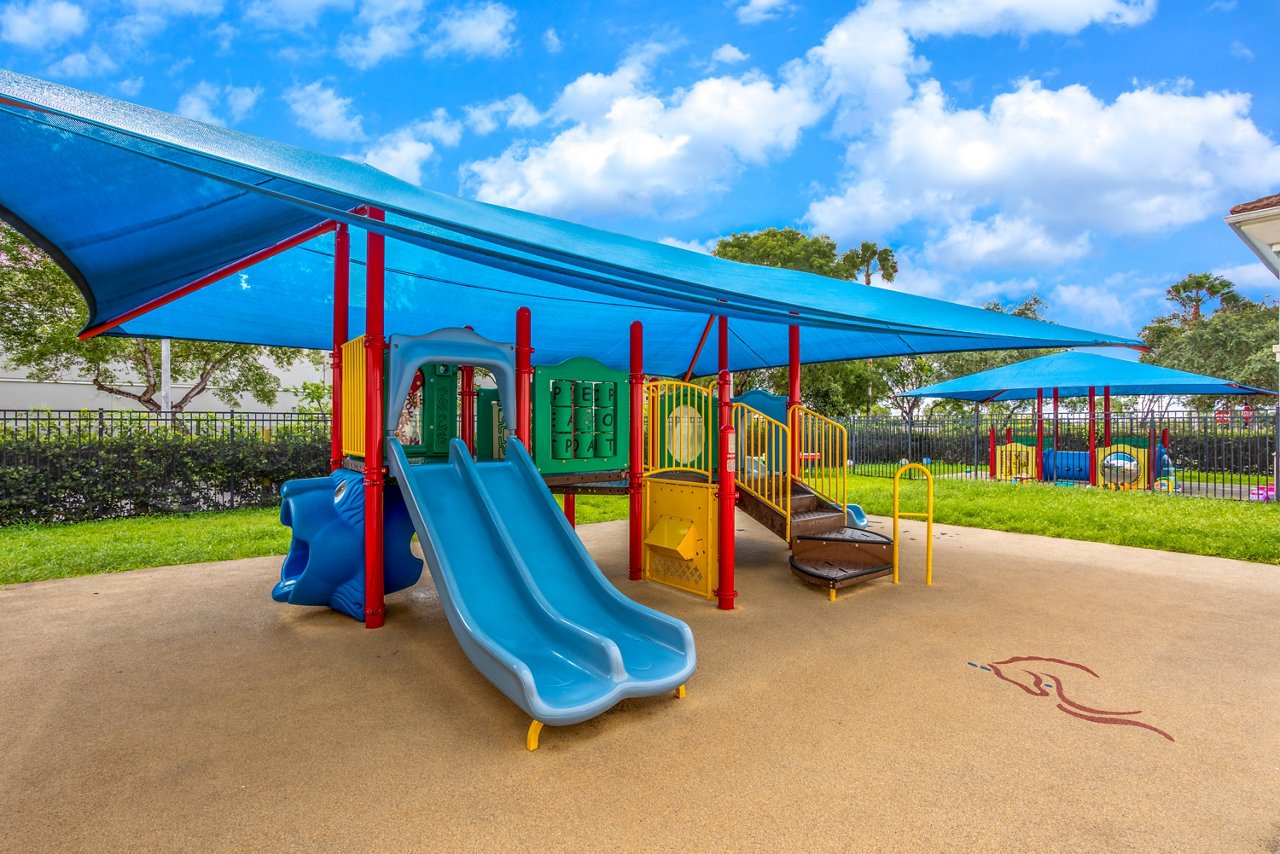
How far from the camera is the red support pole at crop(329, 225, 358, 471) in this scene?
538 cm

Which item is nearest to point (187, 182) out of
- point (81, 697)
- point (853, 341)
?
point (81, 697)

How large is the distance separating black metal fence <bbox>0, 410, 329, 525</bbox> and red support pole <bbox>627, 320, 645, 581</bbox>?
23.2 feet

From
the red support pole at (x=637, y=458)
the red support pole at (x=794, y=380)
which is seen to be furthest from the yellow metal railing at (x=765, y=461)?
the red support pole at (x=637, y=458)

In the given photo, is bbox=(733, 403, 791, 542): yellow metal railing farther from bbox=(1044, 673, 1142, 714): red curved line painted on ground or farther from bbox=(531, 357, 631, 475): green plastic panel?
bbox=(1044, 673, 1142, 714): red curved line painted on ground

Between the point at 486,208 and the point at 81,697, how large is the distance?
374cm

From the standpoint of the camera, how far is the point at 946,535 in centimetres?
867

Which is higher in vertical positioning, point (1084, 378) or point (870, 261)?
point (870, 261)

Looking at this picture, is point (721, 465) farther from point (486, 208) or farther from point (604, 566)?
point (486, 208)

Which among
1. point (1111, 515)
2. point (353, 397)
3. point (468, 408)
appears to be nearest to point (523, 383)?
point (468, 408)

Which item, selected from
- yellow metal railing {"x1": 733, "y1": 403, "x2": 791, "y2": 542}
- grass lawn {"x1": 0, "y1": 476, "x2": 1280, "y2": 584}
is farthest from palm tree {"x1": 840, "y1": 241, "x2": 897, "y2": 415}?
yellow metal railing {"x1": 733, "y1": 403, "x2": 791, "y2": 542}

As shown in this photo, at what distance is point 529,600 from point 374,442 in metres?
1.80

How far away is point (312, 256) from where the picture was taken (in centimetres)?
578

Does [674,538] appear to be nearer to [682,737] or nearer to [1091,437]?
[682,737]

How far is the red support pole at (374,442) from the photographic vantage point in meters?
4.72
